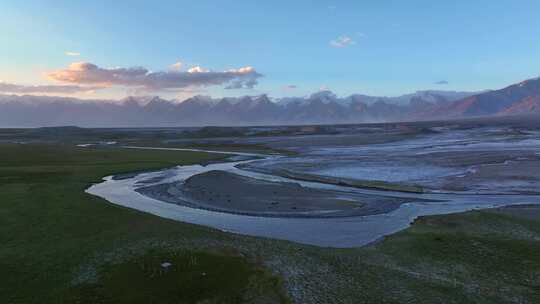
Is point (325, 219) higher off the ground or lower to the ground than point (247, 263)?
lower

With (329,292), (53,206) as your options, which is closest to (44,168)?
(53,206)

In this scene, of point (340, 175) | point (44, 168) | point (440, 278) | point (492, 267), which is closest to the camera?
point (440, 278)

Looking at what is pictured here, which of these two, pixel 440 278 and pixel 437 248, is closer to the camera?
pixel 440 278

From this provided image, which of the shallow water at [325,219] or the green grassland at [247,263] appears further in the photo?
the shallow water at [325,219]

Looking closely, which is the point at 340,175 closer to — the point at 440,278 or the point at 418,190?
the point at 418,190

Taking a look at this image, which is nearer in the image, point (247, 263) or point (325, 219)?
point (247, 263)

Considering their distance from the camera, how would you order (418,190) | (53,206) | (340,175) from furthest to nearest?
(340,175), (418,190), (53,206)

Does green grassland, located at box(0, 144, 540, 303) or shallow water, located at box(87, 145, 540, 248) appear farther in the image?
shallow water, located at box(87, 145, 540, 248)
